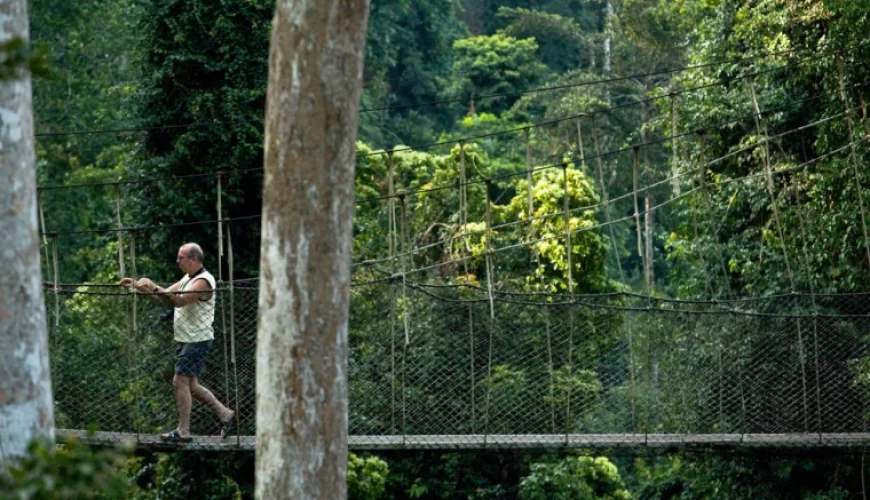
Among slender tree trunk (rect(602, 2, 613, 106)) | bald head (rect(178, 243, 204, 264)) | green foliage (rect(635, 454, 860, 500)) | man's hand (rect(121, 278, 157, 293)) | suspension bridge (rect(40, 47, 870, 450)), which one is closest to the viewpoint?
bald head (rect(178, 243, 204, 264))

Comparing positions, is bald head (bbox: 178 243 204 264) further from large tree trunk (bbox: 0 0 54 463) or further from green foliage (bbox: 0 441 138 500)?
green foliage (bbox: 0 441 138 500)

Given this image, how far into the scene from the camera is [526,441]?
7164 millimetres

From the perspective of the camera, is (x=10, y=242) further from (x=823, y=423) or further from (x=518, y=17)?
(x=518, y=17)

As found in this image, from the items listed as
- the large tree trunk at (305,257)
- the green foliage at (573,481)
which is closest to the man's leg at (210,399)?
the large tree trunk at (305,257)

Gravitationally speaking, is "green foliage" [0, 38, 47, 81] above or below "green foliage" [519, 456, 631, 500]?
above

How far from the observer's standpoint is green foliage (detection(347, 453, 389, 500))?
1063 cm

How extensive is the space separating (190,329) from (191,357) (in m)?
0.12

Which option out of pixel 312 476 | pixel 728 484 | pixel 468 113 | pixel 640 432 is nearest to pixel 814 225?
pixel 728 484

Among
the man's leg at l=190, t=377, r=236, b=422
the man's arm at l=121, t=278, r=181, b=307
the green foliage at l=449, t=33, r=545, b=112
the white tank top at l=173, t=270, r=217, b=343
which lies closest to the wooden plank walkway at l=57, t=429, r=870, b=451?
the man's leg at l=190, t=377, r=236, b=422

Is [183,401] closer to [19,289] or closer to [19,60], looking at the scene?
[19,289]

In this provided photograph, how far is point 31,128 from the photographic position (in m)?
3.71

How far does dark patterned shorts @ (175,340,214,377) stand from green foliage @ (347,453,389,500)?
3.89 meters

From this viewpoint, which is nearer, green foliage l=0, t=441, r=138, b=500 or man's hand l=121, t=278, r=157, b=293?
green foliage l=0, t=441, r=138, b=500

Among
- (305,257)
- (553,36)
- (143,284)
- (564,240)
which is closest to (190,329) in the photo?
(143,284)
